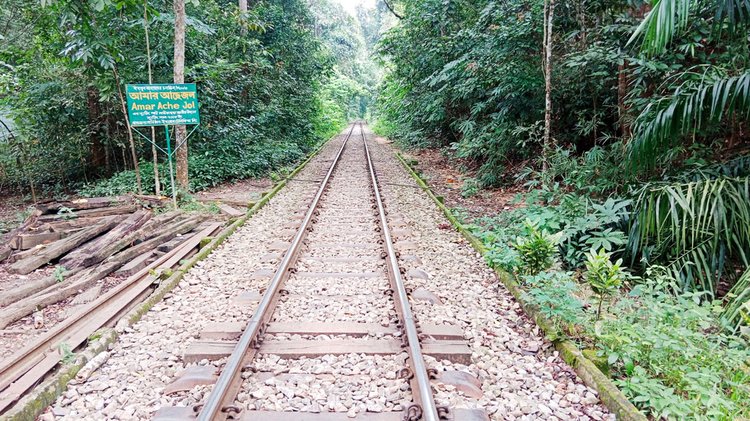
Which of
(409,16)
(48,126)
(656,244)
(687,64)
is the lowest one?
(656,244)

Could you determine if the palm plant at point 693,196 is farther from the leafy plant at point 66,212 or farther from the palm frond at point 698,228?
the leafy plant at point 66,212

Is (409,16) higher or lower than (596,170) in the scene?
higher

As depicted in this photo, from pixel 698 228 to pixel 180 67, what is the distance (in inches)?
345

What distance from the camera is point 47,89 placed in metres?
10.1

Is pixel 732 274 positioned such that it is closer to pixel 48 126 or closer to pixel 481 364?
pixel 481 364

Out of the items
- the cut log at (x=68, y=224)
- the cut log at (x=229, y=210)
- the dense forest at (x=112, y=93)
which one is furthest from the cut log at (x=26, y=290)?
the dense forest at (x=112, y=93)

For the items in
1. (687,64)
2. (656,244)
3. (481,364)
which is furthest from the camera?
(687,64)

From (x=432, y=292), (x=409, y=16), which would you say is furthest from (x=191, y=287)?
(x=409, y=16)

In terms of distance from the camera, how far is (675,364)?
110 inches

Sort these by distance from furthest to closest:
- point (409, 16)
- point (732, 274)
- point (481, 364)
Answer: point (409, 16) → point (732, 274) → point (481, 364)

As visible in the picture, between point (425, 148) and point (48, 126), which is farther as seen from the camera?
point (425, 148)

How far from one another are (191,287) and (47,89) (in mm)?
8823

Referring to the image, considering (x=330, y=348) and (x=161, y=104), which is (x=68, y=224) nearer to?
(x=161, y=104)

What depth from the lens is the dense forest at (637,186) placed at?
294 centimetres
